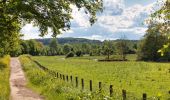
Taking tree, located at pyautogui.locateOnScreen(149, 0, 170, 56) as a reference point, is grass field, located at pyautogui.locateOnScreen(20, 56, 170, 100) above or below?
below

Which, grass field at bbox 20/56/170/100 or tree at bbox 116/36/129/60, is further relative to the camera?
tree at bbox 116/36/129/60

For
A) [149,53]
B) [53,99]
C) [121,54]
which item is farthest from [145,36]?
[53,99]

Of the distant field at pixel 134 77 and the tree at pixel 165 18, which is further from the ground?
the tree at pixel 165 18

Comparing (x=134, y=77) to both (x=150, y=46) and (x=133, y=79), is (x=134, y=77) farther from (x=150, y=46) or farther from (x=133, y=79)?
(x=150, y=46)

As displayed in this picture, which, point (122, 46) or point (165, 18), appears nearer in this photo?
point (165, 18)

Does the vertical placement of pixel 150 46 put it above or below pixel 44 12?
below

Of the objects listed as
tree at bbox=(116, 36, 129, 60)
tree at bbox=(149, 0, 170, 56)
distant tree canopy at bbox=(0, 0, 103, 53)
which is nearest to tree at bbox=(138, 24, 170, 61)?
tree at bbox=(116, 36, 129, 60)

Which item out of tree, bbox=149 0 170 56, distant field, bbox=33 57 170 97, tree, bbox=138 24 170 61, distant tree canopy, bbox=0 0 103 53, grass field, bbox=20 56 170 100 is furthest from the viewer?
tree, bbox=138 24 170 61

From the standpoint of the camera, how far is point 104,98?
58.5ft

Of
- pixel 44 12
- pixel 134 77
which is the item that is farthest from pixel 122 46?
pixel 44 12

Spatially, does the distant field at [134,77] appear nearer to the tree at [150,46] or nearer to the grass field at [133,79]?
the grass field at [133,79]

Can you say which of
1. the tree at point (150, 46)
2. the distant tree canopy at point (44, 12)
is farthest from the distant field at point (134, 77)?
the tree at point (150, 46)

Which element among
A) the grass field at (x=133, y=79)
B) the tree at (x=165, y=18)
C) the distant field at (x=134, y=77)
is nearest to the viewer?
the tree at (x=165, y=18)

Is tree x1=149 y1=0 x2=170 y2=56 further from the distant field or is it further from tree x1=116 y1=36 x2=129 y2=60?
tree x1=116 y1=36 x2=129 y2=60
